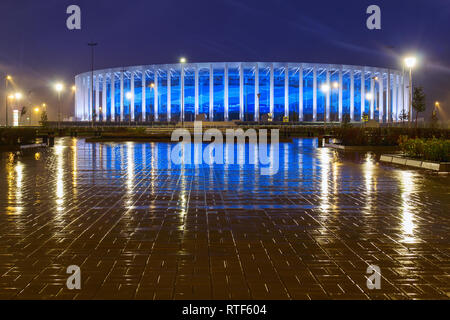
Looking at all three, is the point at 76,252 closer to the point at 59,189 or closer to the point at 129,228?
the point at 129,228

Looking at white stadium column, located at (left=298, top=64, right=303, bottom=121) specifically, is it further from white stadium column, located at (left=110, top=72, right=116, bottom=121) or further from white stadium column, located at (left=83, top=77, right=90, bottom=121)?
white stadium column, located at (left=83, top=77, right=90, bottom=121)

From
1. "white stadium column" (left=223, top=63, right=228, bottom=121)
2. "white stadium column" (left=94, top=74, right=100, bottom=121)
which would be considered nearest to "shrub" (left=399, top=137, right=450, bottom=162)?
"white stadium column" (left=223, top=63, right=228, bottom=121)

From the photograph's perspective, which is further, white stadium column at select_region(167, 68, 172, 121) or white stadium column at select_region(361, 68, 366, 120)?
white stadium column at select_region(361, 68, 366, 120)

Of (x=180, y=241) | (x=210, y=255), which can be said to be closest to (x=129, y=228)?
(x=180, y=241)

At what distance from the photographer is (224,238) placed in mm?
6375

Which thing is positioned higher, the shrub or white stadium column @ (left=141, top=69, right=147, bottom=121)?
white stadium column @ (left=141, top=69, right=147, bottom=121)

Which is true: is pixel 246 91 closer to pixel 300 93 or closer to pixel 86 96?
pixel 300 93

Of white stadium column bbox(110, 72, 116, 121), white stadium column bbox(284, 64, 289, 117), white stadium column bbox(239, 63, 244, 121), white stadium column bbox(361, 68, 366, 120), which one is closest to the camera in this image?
white stadium column bbox(239, 63, 244, 121)

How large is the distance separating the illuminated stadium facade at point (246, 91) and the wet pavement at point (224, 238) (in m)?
79.5

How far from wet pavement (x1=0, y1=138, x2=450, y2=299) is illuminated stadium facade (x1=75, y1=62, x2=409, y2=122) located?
79544 mm

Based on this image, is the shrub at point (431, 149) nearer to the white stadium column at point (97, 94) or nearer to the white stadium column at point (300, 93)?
the white stadium column at point (300, 93)

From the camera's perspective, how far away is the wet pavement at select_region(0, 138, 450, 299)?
4484mm
